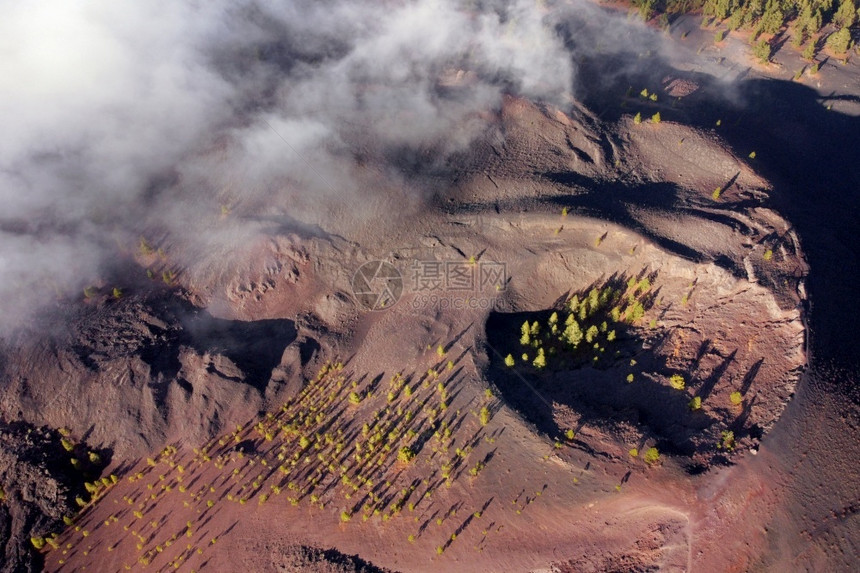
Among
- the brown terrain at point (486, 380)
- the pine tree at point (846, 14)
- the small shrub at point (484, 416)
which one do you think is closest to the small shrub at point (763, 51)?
the pine tree at point (846, 14)

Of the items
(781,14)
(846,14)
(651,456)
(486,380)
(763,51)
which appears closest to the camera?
(651,456)

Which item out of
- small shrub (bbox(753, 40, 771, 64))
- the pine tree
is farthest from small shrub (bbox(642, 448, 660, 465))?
the pine tree

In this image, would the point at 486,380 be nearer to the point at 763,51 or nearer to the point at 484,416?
the point at 484,416

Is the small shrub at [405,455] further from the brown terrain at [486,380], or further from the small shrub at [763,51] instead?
the small shrub at [763,51]

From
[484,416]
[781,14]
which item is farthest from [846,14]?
[484,416]

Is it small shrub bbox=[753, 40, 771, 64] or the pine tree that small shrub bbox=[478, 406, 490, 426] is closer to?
small shrub bbox=[753, 40, 771, 64]

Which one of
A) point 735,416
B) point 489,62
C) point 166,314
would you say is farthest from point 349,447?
point 489,62
